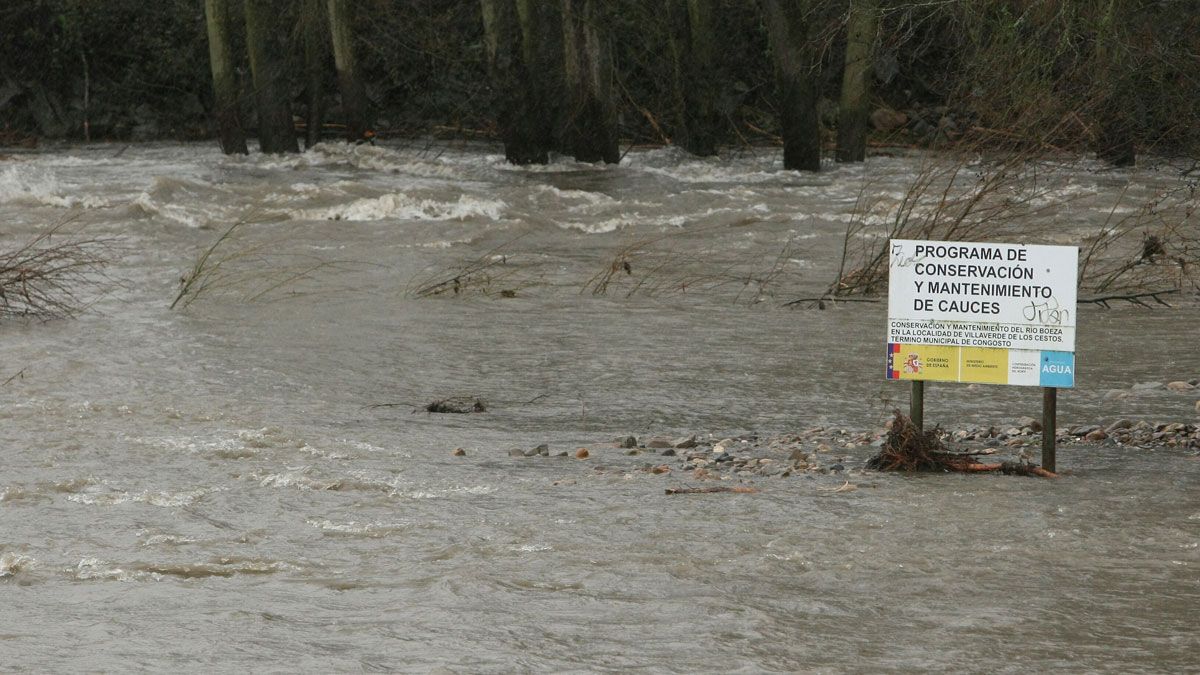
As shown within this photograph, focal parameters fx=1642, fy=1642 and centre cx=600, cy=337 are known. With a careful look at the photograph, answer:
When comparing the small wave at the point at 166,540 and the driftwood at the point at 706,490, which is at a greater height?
the small wave at the point at 166,540

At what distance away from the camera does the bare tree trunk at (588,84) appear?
25.6m

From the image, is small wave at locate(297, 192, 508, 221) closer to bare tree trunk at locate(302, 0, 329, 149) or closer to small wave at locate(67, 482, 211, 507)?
bare tree trunk at locate(302, 0, 329, 149)

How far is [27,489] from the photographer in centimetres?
721

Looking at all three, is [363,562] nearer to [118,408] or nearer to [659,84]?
[118,408]

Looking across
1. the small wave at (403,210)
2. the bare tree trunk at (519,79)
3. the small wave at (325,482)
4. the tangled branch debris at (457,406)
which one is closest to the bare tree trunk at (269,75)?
the bare tree trunk at (519,79)

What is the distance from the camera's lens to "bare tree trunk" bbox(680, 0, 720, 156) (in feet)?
90.3

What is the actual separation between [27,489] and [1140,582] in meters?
4.65

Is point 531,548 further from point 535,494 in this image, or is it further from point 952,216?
point 952,216

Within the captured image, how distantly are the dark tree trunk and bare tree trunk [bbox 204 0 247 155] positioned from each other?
7.59m

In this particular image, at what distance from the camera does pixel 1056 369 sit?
7223 mm

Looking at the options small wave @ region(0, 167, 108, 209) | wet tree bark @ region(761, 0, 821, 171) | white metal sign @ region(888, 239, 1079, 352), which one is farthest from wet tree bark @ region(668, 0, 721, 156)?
white metal sign @ region(888, 239, 1079, 352)

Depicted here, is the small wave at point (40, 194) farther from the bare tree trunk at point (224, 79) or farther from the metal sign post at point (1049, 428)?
the metal sign post at point (1049, 428)

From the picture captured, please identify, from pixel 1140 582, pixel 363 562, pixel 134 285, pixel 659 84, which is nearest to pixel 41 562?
pixel 363 562

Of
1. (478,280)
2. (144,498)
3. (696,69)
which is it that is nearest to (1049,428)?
(144,498)
